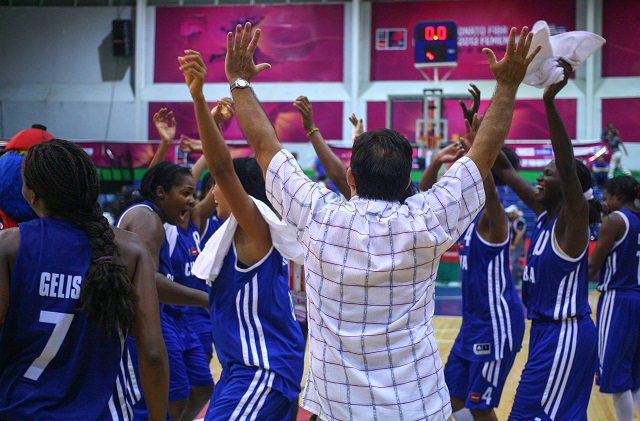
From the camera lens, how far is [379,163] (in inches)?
97.0

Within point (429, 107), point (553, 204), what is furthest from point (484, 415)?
point (429, 107)

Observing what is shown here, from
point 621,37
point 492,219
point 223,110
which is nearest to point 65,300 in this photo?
point 223,110

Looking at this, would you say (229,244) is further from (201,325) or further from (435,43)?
(435,43)

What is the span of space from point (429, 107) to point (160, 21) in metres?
12.0

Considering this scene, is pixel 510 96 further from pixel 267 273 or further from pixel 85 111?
pixel 85 111

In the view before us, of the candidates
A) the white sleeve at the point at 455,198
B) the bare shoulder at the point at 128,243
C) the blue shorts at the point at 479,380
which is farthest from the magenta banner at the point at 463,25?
Result: the bare shoulder at the point at 128,243

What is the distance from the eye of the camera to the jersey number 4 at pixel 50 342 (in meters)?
2.24

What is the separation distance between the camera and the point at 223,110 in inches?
162

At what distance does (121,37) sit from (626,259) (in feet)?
66.9

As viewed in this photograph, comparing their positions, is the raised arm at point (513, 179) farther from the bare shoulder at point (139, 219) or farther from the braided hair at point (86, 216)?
the braided hair at point (86, 216)

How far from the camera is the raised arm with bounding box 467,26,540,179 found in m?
2.59

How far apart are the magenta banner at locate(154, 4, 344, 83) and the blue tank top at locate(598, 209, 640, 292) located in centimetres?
1802

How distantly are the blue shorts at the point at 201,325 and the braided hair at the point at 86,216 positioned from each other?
309cm

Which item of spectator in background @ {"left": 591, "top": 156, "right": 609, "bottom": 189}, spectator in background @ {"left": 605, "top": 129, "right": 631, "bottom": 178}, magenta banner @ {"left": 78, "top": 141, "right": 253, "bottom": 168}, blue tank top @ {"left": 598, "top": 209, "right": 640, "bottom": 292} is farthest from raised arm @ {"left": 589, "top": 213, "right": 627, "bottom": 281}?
spectator in background @ {"left": 605, "top": 129, "right": 631, "bottom": 178}
